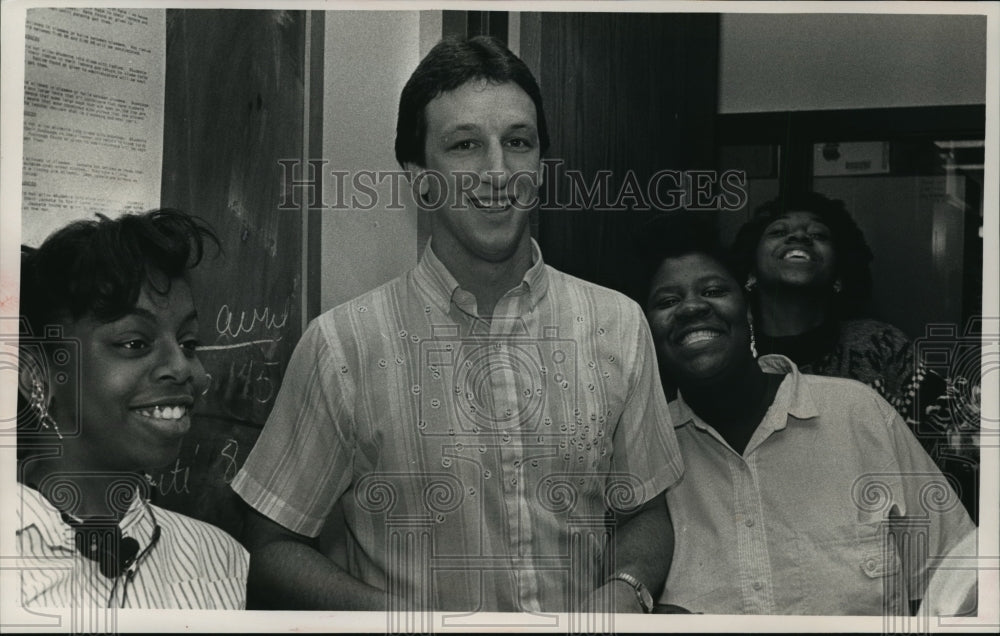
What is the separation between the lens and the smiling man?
292 cm

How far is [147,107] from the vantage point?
9.66 feet

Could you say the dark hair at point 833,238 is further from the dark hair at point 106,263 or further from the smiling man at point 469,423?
the dark hair at point 106,263

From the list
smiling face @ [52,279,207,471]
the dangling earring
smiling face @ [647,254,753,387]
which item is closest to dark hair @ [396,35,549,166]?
smiling face @ [647,254,753,387]

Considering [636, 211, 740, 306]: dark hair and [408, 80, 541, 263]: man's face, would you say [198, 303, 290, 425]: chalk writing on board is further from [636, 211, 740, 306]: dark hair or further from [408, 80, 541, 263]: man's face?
Answer: [636, 211, 740, 306]: dark hair

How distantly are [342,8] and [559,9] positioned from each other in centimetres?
58

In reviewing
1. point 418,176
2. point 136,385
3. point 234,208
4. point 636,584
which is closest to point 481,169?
point 418,176

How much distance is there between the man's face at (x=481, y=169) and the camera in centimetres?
289

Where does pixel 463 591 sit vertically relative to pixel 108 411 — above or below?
below

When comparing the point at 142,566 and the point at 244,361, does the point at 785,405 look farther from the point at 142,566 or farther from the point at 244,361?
the point at 142,566

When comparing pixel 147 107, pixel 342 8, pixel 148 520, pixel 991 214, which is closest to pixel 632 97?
pixel 342 8

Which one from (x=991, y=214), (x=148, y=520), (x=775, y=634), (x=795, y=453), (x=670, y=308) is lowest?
(x=775, y=634)

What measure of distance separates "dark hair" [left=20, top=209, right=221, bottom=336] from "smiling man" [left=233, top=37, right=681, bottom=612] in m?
0.42

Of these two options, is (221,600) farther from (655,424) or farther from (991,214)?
(991,214)

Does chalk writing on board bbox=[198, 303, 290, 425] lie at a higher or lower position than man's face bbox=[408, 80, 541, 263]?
lower
